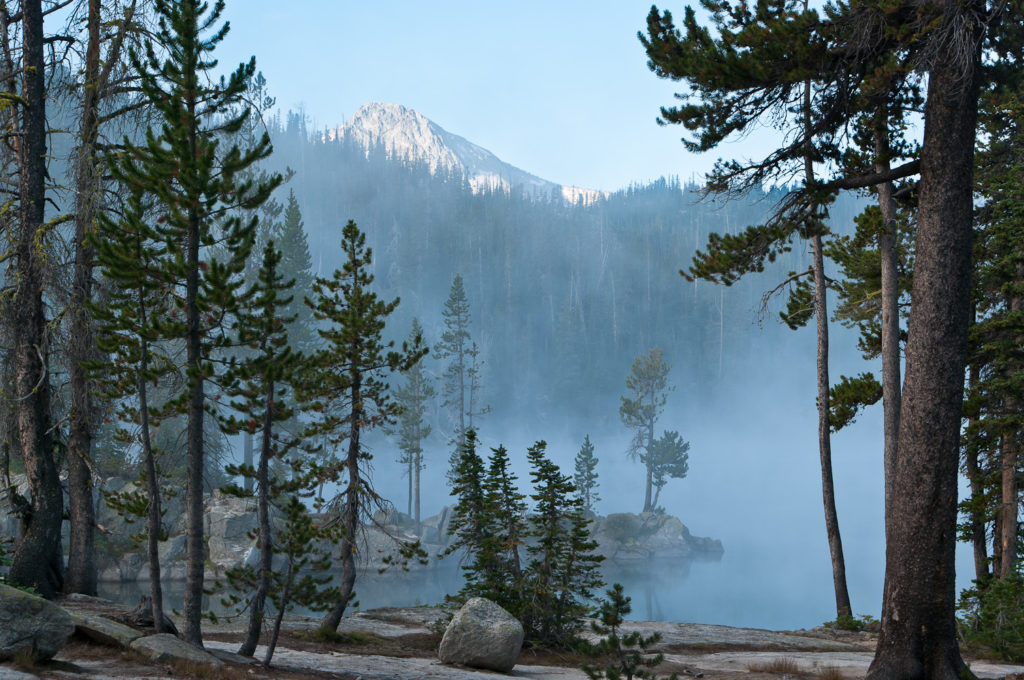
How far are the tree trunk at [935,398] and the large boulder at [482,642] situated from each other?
6.43m

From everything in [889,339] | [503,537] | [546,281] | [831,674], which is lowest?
[831,674]

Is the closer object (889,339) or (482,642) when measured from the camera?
(482,642)

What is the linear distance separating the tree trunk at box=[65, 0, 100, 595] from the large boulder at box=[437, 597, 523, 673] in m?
7.51

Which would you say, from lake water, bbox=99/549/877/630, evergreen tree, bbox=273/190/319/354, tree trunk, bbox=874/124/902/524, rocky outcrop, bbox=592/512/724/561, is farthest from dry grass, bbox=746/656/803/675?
rocky outcrop, bbox=592/512/724/561

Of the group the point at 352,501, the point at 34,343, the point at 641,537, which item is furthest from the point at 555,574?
the point at 641,537

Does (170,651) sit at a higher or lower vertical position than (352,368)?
lower

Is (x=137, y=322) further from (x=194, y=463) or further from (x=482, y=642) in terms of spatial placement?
(x=482, y=642)

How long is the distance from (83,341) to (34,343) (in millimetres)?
798

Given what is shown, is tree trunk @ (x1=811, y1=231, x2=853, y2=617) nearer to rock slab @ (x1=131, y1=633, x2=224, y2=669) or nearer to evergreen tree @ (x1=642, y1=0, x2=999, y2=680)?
evergreen tree @ (x1=642, y1=0, x2=999, y2=680)

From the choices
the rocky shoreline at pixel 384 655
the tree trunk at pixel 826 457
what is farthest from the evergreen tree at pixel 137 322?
the tree trunk at pixel 826 457

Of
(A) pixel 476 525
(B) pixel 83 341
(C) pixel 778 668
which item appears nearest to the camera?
(C) pixel 778 668

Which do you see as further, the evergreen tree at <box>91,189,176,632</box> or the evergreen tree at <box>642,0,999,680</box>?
the evergreen tree at <box>91,189,176,632</box>

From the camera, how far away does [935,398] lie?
7613mm

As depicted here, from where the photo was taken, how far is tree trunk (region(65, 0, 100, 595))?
1344cm
